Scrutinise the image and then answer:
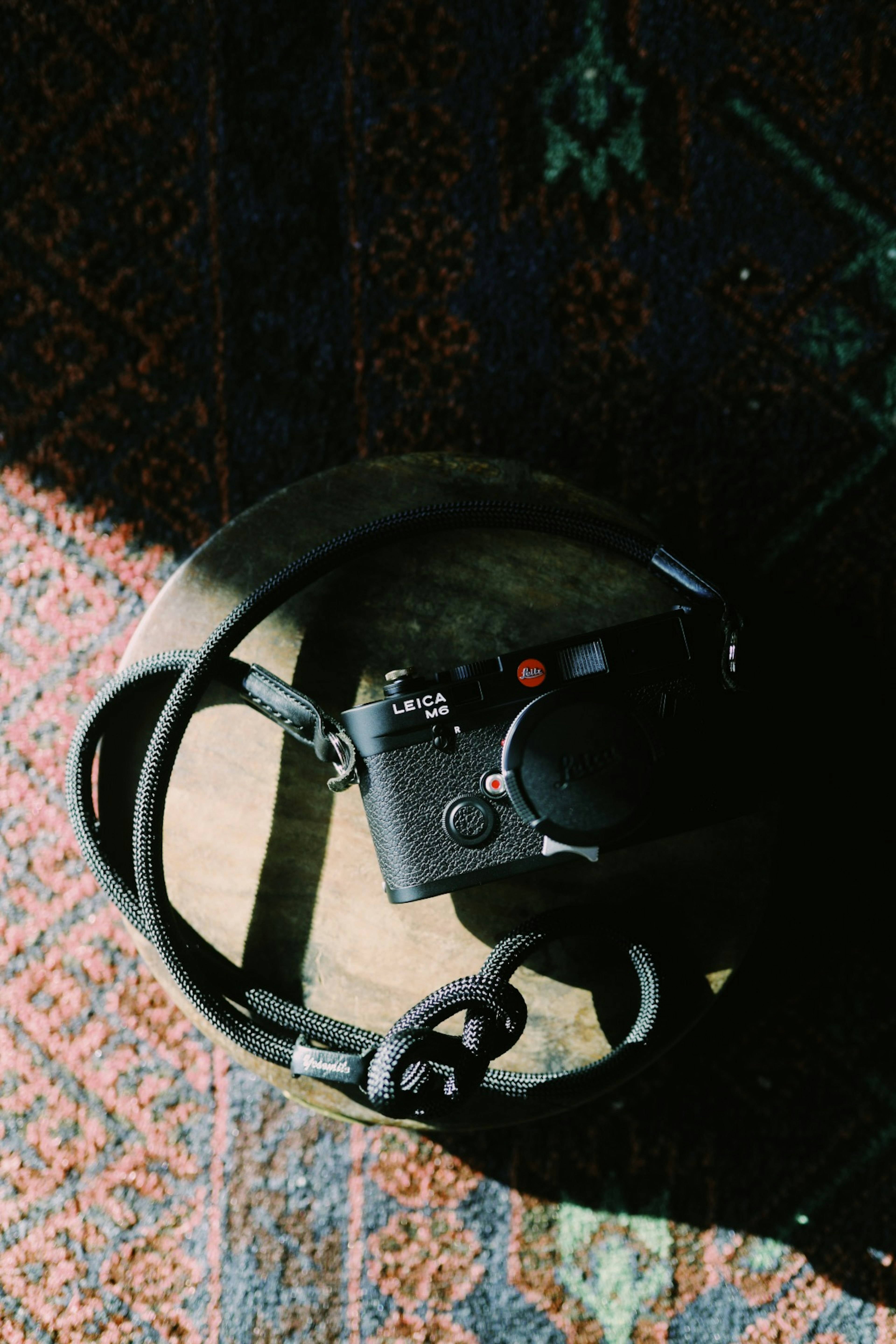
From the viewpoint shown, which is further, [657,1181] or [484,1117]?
[657,1181]

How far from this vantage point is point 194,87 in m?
0.94

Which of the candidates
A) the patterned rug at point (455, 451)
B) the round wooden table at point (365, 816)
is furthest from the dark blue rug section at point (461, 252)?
the round wooden table at point (365, 816)

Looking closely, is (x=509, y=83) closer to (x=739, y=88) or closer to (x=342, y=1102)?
(x=739, y=88)

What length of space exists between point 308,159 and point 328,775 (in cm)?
65

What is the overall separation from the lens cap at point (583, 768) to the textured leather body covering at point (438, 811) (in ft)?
0.10

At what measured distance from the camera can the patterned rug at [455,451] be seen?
0.87 metres

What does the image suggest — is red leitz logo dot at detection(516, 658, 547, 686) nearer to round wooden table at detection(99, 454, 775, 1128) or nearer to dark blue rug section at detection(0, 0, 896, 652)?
round wooden table at detection(99, 454, 775, 1128)

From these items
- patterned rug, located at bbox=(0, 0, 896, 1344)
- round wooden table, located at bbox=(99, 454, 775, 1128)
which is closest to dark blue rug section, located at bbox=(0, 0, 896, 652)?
patterned rug, located at bbox=(0, 0, 896, 1344)

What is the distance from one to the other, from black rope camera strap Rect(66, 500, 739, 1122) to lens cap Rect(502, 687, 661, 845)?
9 centimetres

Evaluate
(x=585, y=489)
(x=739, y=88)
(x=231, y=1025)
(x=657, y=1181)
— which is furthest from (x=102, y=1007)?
(x=739, y=88)

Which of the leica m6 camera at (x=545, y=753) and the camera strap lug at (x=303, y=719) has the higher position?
the leica m6 camera at (x=545, y=753)

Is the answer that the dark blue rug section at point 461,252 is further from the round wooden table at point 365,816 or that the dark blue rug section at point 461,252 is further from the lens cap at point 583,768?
the lens cap at point 583,768

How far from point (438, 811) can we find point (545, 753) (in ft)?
0.28

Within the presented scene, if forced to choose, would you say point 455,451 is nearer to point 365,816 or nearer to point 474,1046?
point 365,816
